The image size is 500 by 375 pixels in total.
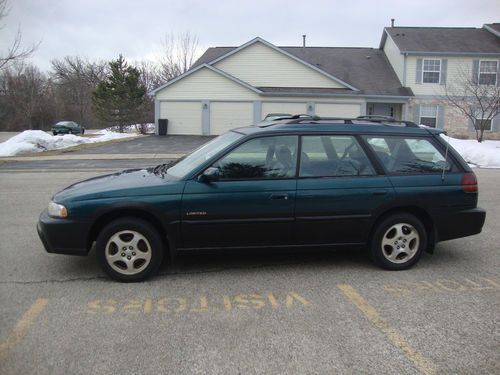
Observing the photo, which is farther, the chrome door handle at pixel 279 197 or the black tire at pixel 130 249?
the chrome door handle at pixel 279 197

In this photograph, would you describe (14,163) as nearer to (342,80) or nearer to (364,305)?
(364,305)

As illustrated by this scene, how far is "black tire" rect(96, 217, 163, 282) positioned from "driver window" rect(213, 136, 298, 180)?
913 millimetres

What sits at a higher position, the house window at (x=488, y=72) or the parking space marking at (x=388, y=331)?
the house window at (x=488, y=72)

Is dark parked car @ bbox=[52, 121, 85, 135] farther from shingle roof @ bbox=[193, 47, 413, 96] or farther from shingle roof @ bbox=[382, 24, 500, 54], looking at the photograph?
shingle roof @ bbox=[382, 24, 500, 54]

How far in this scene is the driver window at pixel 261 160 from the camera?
4.67 meters

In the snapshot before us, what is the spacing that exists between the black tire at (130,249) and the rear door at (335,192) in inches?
56.1

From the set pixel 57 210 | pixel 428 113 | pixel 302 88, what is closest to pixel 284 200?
pixel 57 210

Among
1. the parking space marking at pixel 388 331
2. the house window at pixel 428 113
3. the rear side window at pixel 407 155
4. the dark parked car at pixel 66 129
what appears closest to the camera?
the parking space marking at pixel 388 331

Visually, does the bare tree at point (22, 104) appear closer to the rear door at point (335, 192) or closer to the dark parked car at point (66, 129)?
the dark parked car at point (66, 129)

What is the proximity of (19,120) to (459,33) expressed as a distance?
160 feet

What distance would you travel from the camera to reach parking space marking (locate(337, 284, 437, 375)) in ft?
10.2

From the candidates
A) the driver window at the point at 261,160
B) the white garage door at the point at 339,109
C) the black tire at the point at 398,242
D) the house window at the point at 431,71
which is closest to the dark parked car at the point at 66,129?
the white garage door at the point at 339,109

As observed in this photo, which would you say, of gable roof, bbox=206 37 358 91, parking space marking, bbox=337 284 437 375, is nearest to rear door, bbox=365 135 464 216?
parking space marking, bbox=337 284 437 375

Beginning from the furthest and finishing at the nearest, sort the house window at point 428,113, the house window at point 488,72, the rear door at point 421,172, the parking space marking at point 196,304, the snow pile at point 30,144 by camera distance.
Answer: the house window at point 428,113, the house window at point 488,72, the snow pile at point 30,144, the rear door at point 421,172, the parking space marking at point 196,304
